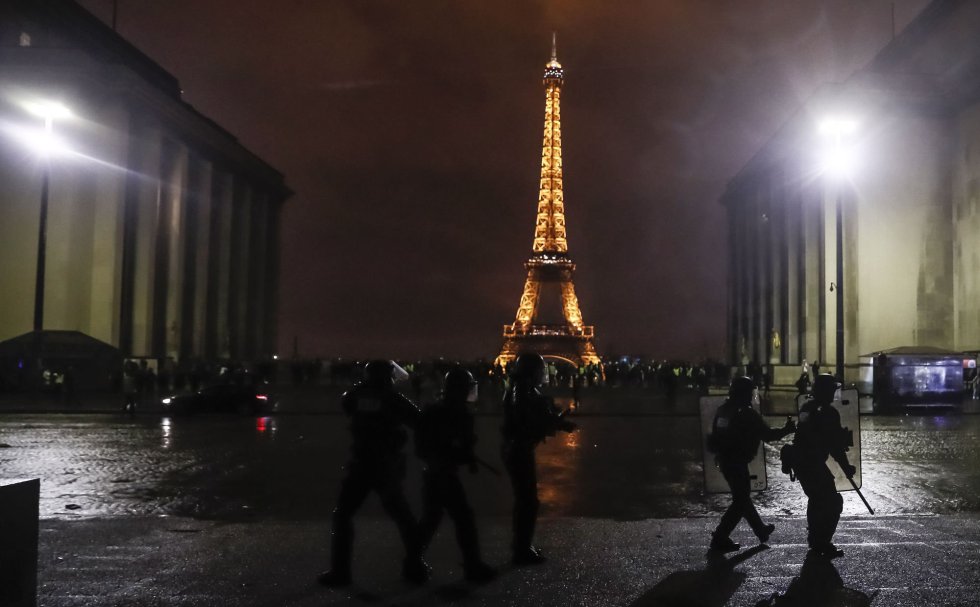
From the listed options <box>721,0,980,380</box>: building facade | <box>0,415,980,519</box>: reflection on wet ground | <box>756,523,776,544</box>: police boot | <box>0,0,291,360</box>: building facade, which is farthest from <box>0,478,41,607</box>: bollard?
<box>721,0,980,380</box>: building facade

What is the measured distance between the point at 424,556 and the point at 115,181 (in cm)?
4061

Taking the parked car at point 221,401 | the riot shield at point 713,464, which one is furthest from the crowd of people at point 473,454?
the parked car at point 221,401

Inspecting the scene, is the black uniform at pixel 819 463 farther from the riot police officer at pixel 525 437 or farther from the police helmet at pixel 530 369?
the police helmet at pixel 530 369

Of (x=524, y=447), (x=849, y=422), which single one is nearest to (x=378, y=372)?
(x=524, y=447)

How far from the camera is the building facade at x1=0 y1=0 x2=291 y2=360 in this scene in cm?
4106

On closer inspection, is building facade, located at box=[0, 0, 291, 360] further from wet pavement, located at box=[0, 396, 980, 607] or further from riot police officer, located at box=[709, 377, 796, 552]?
riot police officer, located at box=[709, 377, 796, 552]

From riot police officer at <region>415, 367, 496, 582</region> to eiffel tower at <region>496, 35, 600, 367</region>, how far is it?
65.4m

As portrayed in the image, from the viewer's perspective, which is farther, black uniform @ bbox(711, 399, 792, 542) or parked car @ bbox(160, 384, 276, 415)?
parked car @ bbox(160, 384, 276, 415)

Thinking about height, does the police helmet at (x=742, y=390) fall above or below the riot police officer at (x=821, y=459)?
above

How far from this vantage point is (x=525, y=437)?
6.38 m

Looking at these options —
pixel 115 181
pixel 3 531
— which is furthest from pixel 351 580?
pixel 115 181

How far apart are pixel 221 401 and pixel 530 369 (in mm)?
20788

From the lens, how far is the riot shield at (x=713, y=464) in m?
7.34

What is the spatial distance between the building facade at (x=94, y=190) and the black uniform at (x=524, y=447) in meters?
33.2
